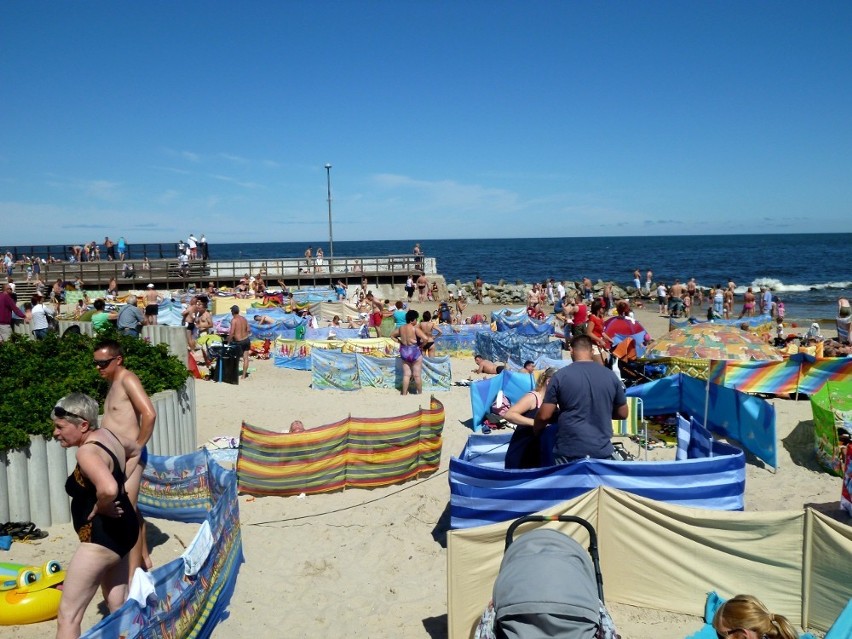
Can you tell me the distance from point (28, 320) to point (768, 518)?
1748 centimetres

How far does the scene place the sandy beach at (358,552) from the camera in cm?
529

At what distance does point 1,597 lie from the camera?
506 cm

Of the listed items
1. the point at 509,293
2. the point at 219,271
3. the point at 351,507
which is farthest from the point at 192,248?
the point at 351,507

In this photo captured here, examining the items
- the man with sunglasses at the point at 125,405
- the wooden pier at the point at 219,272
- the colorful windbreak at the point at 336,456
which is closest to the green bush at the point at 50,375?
the colorful windbreak at the point at 336,456

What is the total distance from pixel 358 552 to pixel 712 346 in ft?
27.8

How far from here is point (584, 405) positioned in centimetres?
572

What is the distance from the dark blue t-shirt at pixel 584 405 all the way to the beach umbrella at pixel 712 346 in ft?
24.4

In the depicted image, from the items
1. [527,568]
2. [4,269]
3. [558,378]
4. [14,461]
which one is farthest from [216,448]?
[4,269]

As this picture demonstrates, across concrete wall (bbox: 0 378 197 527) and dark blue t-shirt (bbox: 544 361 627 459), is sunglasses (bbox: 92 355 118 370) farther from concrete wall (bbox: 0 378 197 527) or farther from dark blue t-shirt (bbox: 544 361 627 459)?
dark blue t-shirt (bbox: 544 361 627 459)

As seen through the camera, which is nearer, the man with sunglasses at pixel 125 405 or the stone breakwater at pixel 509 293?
the man with sunglasses at pixel 125 405

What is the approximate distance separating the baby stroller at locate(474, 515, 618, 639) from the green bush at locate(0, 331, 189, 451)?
494cm

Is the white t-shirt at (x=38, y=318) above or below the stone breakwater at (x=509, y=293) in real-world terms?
above

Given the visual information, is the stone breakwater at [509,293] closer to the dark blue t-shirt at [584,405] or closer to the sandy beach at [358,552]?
the sandy beach at [358,552]

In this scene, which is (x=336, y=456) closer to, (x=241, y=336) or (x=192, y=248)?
(x=241, y=336)
